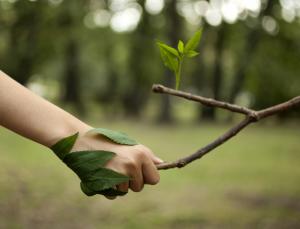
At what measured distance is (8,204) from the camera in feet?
16.3

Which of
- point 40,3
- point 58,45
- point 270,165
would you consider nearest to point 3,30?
point 40,3

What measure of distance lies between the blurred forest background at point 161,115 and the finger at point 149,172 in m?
1.42

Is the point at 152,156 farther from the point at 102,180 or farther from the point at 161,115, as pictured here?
the point at 161,115

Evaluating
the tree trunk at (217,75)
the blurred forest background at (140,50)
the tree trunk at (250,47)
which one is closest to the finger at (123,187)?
the blurred forest background at (140,50)

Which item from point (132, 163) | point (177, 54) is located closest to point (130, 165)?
point (132, 163)

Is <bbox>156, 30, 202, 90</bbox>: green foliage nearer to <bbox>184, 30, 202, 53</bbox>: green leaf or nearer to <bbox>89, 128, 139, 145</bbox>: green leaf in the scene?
<bbox>184, 30, 202, 53</bbox>: green leaf

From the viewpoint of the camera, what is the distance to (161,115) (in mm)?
19562

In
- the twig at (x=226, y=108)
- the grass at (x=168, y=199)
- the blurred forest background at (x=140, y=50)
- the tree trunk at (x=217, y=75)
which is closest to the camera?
the twig at (x=226, y=108)

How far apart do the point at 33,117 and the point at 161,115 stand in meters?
18.5

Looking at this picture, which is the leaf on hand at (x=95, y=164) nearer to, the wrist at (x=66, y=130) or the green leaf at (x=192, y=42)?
the wrist at (x=66, y=130)

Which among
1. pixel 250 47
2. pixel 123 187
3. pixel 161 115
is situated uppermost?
pixel 123 187

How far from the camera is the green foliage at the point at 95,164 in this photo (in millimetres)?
1052

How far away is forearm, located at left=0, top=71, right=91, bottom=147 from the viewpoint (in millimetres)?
1084

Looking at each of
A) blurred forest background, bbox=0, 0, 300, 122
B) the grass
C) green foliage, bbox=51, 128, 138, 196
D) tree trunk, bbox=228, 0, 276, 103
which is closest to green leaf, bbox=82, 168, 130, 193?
green foliage, bbox=51, 128, 138, 196
